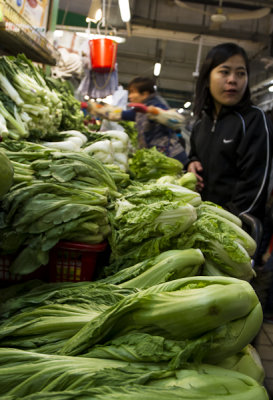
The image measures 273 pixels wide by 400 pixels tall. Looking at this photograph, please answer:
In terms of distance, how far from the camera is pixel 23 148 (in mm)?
2316

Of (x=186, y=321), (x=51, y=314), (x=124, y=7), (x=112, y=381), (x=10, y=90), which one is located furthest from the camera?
(x=124, y=7)

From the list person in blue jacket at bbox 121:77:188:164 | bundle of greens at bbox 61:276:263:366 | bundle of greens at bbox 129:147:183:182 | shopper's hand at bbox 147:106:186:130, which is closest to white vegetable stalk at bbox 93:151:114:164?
bundle of greens at bbox 129:147:183:182

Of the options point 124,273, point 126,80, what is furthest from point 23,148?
point 126,80

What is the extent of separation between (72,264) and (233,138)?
7.44 feet

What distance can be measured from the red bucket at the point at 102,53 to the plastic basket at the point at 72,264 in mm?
6034

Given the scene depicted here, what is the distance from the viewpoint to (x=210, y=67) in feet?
11.8

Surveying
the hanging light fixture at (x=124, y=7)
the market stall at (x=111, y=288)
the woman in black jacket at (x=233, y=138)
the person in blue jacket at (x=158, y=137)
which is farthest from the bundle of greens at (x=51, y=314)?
the hanging light fixture at (x=124, y=7)

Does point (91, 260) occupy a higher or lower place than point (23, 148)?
lower

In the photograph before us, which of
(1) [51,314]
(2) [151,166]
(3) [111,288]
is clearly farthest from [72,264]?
(2) [151,166]

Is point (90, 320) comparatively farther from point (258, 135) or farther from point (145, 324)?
point (258, 135)

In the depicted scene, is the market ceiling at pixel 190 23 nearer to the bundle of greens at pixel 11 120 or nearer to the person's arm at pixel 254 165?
the person's arm at pixel 254 165

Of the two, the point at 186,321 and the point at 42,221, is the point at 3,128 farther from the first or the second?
the point at 186,321

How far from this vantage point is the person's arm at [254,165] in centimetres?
337

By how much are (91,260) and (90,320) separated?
63 cm
